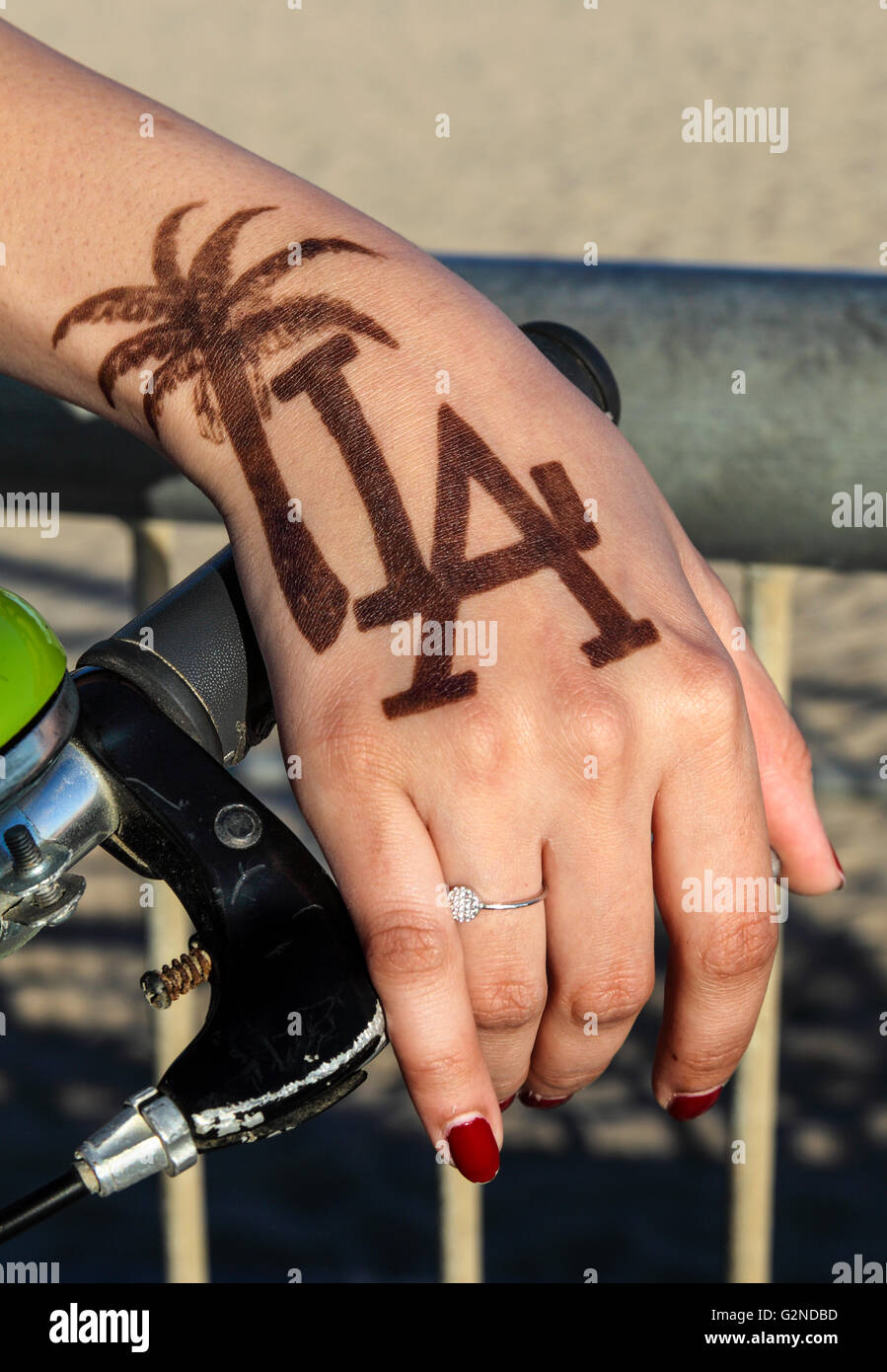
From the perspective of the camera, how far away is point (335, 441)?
1088 millimetres

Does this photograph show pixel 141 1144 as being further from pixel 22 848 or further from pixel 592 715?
pixel 592 715

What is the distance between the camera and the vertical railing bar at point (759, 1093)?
171cm

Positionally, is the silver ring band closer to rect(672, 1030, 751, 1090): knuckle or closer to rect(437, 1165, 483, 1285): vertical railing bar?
rect(672, 1030, 751, 1090): knuckle

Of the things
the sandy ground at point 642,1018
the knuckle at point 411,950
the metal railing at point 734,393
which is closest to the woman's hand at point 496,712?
the knuckle at point 411,950

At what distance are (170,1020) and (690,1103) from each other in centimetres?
92

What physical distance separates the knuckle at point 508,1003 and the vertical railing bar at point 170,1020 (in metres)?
0.89

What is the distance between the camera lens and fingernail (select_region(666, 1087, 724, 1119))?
114cm

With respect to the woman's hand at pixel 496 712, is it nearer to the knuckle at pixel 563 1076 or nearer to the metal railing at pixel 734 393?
the knuckle at pixel 563 1076

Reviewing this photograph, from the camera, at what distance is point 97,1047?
3.48 meters

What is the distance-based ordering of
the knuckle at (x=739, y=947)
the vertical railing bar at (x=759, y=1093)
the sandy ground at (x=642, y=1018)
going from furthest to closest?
the sandy ground at (x=642, y=1018)
the vertical railing bar at (x=759, y=1093)
the knuckle at (x=739, y=947)

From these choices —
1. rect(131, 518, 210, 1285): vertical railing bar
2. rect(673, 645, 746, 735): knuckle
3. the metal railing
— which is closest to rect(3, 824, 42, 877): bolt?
rect(673, 645, 746, 735): knuckle

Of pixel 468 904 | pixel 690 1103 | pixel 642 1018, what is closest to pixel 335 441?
pixel 468 904

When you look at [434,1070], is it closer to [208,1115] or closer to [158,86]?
[208,1115]

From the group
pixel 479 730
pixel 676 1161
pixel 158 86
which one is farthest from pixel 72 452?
pixel 158 86
